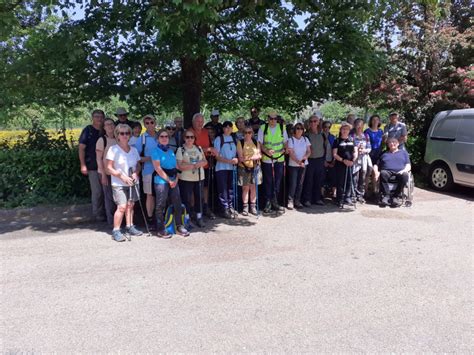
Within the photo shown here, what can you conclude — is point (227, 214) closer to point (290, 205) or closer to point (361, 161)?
point (290, 205)

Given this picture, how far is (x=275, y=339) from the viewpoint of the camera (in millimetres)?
3162

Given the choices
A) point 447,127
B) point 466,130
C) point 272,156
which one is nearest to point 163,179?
point 272,156

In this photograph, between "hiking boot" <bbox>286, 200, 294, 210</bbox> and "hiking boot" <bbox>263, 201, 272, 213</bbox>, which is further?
"hiking boot" <bbox>286, 200, 294, 210</bbox>

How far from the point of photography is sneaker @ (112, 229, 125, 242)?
18.0 ft

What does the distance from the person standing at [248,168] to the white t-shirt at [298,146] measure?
71 cm

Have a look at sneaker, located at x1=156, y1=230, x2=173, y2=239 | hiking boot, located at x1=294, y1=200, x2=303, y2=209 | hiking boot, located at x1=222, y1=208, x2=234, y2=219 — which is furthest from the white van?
sneaker, located at x1=156, y1=230, x2=173, y2=239

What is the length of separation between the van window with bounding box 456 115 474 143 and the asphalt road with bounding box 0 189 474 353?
3297 mm

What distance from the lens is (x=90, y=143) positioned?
6293 millimetres

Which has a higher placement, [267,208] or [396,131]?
[396,131]

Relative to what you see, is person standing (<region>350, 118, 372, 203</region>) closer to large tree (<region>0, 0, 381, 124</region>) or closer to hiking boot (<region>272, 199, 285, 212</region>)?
large tree (<region>0, 0, 381, 124</region>)

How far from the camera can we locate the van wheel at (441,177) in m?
9.23

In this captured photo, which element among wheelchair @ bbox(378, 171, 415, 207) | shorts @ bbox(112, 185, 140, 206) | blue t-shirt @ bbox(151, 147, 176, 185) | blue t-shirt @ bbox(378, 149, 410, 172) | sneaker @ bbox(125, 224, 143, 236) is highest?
blue t-shirt @ bbox(151, 147, 176, 185)

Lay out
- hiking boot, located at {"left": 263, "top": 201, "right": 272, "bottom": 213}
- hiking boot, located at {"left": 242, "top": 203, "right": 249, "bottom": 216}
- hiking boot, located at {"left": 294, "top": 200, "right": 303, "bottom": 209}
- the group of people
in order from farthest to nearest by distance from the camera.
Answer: hiking boot, located at {"left": 294, "top": 200, "right": 303, "bottom": 209} < hiking boot, located at {"left": 263, "top": 201, "right": 272, "bottom": 213} < hiking boot, located at {"left": 242, "top": 203, "right": 249, "bottom": 216} < the group of people

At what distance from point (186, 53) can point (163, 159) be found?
2.03 meters
